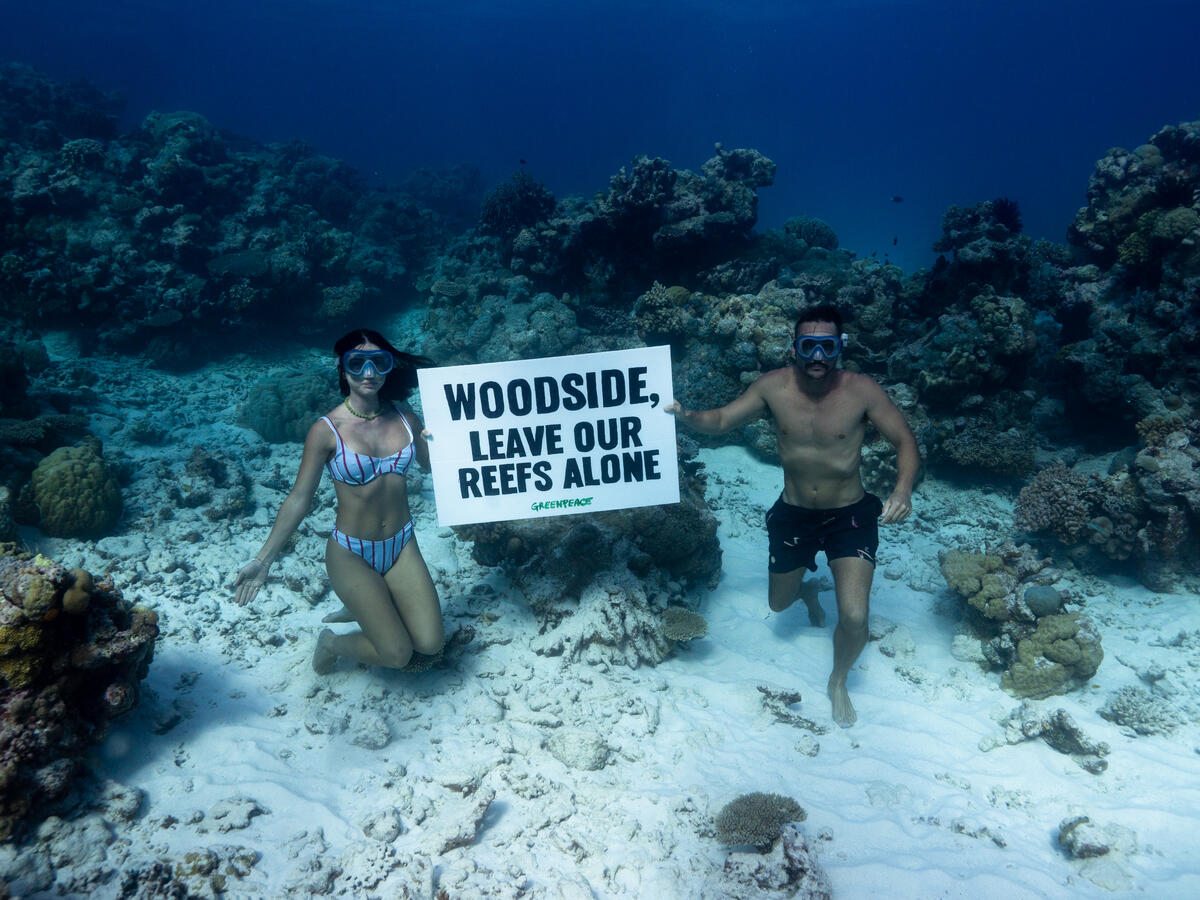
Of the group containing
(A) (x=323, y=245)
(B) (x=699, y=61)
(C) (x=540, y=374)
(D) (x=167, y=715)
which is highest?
(B) (x=699, y=61)

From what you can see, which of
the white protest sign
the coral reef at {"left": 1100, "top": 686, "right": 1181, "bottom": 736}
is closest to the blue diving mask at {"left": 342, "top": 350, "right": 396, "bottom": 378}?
the white protest sign

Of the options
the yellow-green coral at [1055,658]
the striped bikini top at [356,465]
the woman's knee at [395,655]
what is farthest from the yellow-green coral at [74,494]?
the yellow-green coral at [1055,658]

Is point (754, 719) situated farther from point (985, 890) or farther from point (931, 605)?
point (931, 605)

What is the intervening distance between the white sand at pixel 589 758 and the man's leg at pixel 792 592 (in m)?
0.22

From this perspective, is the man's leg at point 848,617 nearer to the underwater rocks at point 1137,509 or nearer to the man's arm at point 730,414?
the man's arm at point 730,414

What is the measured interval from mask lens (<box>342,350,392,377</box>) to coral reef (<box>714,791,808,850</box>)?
12.3 feet

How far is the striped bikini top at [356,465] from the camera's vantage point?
4020mm

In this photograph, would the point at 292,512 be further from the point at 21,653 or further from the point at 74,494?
the point at 74,494

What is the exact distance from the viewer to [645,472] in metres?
Result: 4.59

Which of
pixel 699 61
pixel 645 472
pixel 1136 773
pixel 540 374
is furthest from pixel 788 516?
pixel 699 61

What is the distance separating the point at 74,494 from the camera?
593cm

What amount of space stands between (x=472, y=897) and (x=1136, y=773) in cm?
468

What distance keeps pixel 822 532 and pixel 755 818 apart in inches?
87.5

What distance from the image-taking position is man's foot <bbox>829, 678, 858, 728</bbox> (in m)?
4.58
